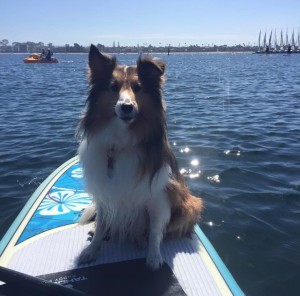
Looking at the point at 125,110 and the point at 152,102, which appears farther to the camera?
the point at 152,102

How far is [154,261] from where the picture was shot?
3832 mm

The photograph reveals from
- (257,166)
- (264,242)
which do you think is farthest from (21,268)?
(257,166)

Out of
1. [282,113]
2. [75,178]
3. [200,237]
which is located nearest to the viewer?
[200,237]

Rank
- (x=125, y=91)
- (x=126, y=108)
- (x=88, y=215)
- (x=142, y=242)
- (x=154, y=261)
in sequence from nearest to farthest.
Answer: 1. (x=126, y=108)
2. (x=125, y=91)
3. (x=154, y=261)
4. (x=142, y=242)
5. (x=88, y=215)

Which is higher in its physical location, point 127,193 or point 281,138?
point 127,193

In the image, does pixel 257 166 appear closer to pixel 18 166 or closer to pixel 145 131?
pixel 145 131

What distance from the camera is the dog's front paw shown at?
396cm

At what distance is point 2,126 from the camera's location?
11945mm

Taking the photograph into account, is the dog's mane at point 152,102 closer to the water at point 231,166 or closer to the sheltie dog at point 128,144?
the sheltie dog at point 128,144

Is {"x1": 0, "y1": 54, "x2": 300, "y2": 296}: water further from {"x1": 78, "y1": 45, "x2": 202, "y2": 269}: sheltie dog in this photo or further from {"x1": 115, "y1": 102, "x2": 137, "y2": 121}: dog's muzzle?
{"x1": 115, "y1": 102, "x2": 137, "y2": 121}: dog's muzzle

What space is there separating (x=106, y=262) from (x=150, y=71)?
2.21 metres

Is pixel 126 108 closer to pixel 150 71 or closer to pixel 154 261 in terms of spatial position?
pixel 150 71

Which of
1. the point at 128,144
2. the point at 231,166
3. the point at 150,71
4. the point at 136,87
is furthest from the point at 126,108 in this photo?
the point at 231,166

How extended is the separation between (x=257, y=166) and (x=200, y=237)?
13.0 ft
